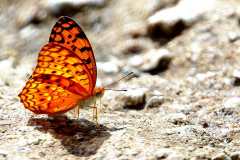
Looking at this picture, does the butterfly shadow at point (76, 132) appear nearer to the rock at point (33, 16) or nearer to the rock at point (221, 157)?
the rock at point (221, 157)

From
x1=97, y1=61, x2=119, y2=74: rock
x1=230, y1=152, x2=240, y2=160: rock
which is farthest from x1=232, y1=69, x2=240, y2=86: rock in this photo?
x1=230, y1=152, x2=240, y2=160: rock

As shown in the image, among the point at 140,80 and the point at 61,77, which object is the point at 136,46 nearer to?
the point at 140,80

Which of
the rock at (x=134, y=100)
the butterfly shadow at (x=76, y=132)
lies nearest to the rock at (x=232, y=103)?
the rock at (x=134, y=100)

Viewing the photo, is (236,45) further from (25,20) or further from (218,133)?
(25,20)

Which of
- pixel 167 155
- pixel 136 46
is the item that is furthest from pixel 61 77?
pixel 136 46

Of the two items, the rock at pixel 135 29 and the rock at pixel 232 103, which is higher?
the rock at pixel 135 29

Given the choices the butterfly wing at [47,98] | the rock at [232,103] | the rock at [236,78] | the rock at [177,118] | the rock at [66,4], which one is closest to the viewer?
the butterfly wing at [47,98]

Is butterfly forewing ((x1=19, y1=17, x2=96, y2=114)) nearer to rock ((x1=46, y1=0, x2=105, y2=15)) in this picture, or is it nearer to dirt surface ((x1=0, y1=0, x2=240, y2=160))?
dirt surface ((x1=0, y1=0, x2=240, y2=160))
